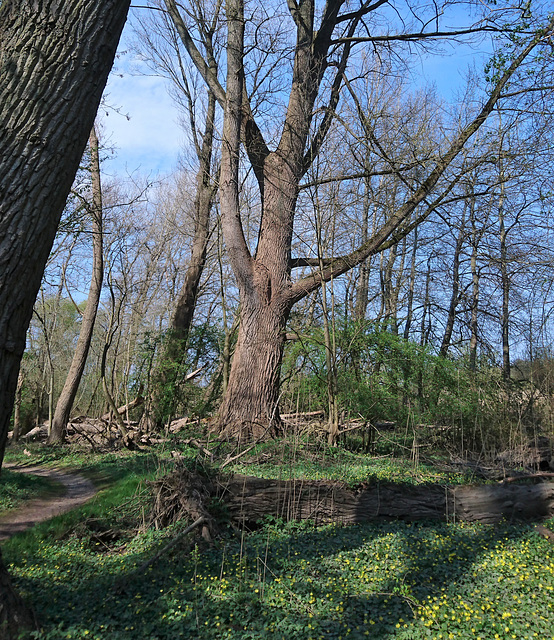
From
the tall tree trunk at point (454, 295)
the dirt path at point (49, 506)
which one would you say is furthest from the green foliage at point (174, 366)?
the tall tree trunk at point (454, 295)

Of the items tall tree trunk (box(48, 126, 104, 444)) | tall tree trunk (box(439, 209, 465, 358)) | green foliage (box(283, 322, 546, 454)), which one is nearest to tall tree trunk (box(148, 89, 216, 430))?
tall tree trunk (box(48, 126, 104, 444))

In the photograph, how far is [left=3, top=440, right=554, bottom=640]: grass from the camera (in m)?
3.12

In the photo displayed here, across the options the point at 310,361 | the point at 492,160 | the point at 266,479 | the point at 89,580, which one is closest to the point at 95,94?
the point at 89,580

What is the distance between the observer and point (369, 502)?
511 cm

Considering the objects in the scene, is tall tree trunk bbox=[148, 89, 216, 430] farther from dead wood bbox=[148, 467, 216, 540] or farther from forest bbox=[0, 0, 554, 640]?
dead wood bbox=[148, 467, 216, 540]

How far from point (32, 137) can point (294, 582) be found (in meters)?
3.60

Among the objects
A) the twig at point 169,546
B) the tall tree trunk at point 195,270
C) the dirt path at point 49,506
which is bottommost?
the dirt path at point 49,506

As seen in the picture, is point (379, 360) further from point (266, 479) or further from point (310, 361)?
point (266, 479)

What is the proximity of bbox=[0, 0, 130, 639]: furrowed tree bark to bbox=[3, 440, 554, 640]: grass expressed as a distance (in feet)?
2.79

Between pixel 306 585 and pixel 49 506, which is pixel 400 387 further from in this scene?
pixel 49 506

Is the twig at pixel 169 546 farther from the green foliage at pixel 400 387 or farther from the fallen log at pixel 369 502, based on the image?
the green foliage at pixel 400 387

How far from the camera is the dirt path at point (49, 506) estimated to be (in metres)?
5.48

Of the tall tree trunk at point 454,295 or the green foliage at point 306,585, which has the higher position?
the tall tree trunk at point 454,295

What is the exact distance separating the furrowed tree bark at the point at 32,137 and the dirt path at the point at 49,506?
3059 millimetres
